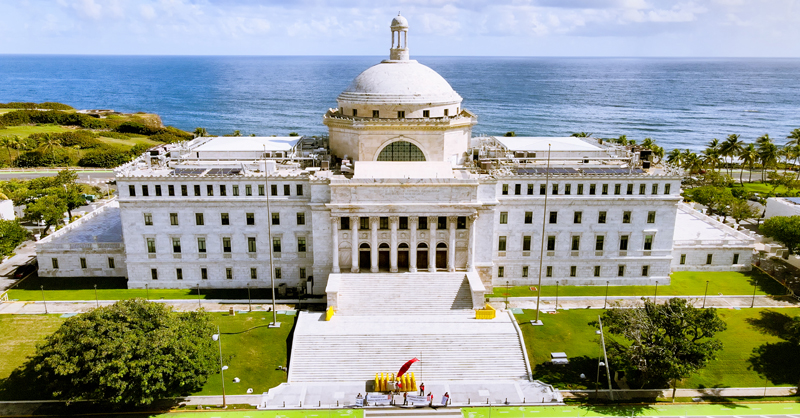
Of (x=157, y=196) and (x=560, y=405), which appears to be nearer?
(x=560, y=405)

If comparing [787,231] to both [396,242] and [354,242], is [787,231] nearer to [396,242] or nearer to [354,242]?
[396,242]

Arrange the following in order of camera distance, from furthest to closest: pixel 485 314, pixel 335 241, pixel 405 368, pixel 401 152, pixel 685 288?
pixel 401 152, pixel 685 288, pixel 335 241, pixel 485 314, pixel 405 368

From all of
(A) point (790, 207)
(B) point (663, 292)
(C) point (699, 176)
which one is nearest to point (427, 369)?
(B) point (663, 292)

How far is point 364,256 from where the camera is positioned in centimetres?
6550

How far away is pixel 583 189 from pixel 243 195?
134ft

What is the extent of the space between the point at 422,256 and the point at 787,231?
4799 centimetres

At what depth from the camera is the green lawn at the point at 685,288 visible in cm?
6800

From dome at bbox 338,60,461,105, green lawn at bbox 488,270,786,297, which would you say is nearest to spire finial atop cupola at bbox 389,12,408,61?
dome at bbox 338,60,461,105

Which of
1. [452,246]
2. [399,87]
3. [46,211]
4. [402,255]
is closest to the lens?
[452,246]

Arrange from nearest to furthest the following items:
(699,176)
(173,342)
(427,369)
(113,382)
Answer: (113,382) < (173,342) < (427,369) < (699,176)

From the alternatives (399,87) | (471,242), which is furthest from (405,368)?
(399,87)

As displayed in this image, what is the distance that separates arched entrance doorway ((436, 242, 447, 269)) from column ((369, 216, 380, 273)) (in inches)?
290

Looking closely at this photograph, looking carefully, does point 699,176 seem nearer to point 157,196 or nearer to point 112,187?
point 157,196

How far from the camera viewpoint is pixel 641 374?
49750 millimetres
